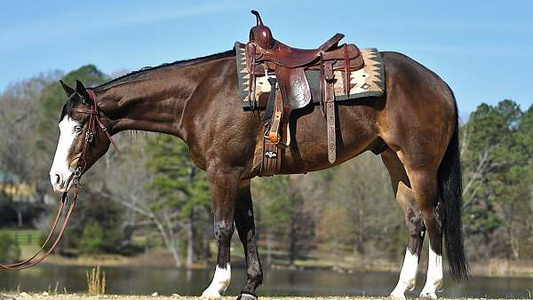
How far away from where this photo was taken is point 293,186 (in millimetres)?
45656

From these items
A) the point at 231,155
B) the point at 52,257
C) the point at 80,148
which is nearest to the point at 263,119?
the point at 231,155

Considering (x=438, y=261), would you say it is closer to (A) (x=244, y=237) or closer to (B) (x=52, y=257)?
(A) (x=244, y=237)

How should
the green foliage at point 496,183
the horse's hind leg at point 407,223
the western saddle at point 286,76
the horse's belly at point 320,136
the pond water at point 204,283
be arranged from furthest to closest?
the green foliage at point 496,183 < the pond water at point 204,283 < the horse's hind leg at point 407,223 < the horse's belly at point 320,136 < the western saddle at point 286,76

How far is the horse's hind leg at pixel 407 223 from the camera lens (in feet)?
23.7

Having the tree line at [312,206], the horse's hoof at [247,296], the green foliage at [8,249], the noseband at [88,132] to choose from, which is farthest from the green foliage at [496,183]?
the noseband at [88,132]

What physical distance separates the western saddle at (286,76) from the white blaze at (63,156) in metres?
1.57

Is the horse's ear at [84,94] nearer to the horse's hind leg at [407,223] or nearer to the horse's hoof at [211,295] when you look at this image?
the horse's hoof at [211,295]

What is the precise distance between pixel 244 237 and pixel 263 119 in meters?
1.16

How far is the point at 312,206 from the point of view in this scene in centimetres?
4662

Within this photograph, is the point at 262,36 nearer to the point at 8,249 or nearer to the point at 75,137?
the point at 75,137

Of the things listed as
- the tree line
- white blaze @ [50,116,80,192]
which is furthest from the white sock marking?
the tree line

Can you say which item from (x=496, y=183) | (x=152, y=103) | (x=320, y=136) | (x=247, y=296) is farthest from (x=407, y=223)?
(x=496, y=183)

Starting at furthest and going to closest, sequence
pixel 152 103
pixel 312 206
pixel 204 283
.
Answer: pixel 312 206, pixel 204 283, pixel 152 103

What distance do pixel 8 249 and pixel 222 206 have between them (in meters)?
37.0
